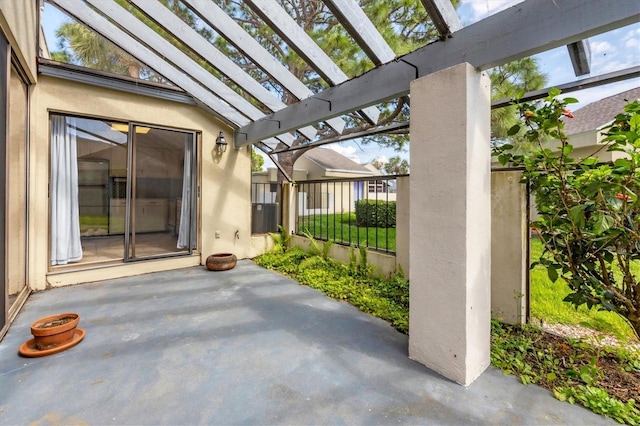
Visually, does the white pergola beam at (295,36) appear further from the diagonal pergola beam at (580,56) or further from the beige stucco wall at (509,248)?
the beige stucco wall at (509,248)

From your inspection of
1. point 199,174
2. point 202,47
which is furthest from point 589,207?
point 199,174

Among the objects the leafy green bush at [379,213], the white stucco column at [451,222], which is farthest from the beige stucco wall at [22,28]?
the leafy green bush at [379,213]

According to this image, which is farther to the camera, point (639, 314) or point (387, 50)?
point (387, 50)

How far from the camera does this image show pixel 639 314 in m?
2.04

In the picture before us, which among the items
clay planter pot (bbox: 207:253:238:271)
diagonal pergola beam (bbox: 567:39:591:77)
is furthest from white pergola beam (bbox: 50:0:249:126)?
diagonal pergola beam (bbox: 567:39:591:77)

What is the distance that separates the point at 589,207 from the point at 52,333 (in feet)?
14.3

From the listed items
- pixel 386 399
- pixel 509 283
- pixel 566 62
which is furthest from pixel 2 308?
pixel 566 62

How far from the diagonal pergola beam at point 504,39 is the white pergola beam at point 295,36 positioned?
0.30m

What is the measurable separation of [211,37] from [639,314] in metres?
A: 7.82

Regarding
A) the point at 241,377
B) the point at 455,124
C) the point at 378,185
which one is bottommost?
the point at 241,377

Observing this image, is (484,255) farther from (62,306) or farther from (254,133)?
(62,306)

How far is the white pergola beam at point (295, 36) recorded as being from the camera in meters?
2.69

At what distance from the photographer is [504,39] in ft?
6.37

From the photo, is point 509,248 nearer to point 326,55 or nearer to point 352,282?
point 352,282
